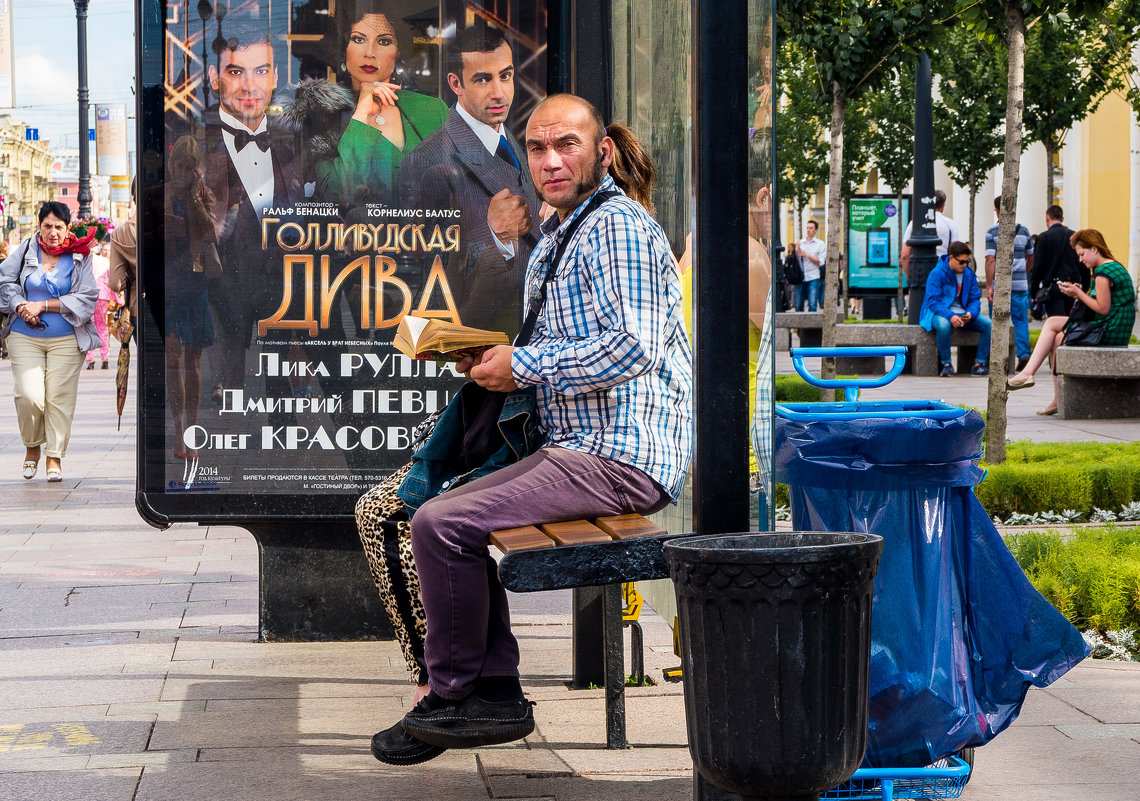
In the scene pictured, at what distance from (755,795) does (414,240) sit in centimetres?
284

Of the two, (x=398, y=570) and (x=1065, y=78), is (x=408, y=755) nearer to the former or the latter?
(x=398, y=570)

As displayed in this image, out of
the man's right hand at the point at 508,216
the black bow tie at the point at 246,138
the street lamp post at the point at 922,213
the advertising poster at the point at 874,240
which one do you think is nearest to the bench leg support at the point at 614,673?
the man's right hand at the point at 508,216

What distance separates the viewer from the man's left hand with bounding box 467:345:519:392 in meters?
3.56

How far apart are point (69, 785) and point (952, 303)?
14.4 m

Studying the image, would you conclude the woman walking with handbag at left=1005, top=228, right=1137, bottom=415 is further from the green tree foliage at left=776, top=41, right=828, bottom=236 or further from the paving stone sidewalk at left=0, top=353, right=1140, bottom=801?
the green tree foliage at left=776, top=41, right=828, bottom=236

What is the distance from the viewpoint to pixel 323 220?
17.1 ft

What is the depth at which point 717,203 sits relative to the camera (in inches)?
128

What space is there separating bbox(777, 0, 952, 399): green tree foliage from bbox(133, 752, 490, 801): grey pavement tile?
9.57m

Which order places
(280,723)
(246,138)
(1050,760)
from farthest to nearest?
1. (246,138)
2. (280,723)
3. (1050,760)

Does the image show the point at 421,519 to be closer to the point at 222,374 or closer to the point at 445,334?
the point at 445,334

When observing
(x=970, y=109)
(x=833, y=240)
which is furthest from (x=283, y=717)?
(x=970, y=109)

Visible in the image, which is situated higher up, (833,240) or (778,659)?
(833,240)

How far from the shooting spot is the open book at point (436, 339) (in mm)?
3484

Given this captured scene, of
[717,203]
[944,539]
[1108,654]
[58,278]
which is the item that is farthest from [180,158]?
[58,278]
